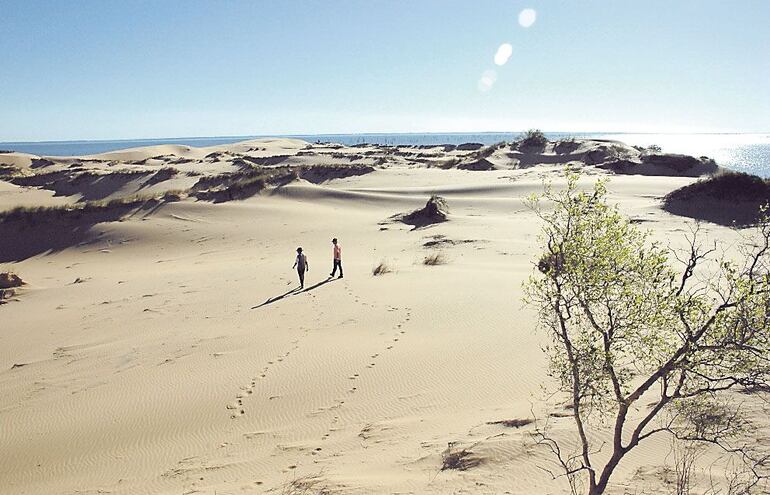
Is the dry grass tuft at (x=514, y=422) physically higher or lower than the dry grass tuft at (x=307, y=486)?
higher

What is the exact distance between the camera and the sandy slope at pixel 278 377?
17.8 feet

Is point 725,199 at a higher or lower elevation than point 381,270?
higher

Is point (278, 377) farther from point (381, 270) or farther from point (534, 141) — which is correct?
point (534, 141)

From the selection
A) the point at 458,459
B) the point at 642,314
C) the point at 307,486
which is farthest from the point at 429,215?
the point at 642,314

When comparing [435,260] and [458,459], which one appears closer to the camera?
[458,459]

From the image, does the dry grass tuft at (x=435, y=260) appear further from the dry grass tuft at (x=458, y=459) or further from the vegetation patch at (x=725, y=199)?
the vegetation patch at (x=725, y=199)

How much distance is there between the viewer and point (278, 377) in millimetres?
7703

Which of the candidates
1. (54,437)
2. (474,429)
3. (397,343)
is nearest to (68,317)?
(54,437)

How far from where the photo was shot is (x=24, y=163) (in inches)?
2367

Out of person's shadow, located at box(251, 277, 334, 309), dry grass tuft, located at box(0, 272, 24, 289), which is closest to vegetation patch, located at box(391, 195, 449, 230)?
person's shadow, located at box(251, 277, 334, 309)

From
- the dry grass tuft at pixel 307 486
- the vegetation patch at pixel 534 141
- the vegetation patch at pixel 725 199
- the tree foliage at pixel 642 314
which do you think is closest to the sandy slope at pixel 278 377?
the dry grass tuft at pixel 307 486

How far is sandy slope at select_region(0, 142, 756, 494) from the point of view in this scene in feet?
17.8

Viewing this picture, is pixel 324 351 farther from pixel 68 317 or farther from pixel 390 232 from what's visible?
pixel 390 232

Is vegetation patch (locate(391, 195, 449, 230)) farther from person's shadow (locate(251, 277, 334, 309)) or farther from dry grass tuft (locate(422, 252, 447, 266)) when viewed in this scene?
person's shadow (locate(251, 277, 334, 309))
